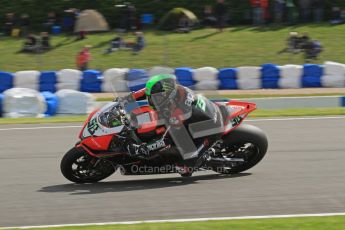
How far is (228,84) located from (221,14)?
637 cm

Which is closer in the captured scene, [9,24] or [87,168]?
[87,168]

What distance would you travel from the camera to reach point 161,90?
7777mm

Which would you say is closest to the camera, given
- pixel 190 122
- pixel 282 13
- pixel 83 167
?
pixel 190 122

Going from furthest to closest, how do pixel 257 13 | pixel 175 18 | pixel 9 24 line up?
pixel 9 24 → pixel 257 13 → pixel 175 18

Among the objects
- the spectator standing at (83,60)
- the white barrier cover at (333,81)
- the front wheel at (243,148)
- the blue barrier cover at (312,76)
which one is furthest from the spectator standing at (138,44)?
the front wheel at (243,148)

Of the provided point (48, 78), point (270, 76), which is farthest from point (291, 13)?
point (48, 78)

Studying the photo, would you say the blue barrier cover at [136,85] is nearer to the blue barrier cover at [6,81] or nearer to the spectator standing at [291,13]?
the blue barrier cover at [6,81]

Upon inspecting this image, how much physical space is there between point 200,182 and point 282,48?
16.6 metres

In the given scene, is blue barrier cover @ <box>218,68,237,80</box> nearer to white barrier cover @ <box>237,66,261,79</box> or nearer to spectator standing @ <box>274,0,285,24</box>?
white barrier cover @ <box>237,66,261,79</box>

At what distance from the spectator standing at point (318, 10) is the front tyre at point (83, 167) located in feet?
64.7

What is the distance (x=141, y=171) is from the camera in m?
8.24

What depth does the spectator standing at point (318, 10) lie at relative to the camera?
86.8 feet

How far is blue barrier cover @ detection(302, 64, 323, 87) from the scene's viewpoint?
21.0 meters

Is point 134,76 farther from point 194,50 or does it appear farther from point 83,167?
point 194,50
